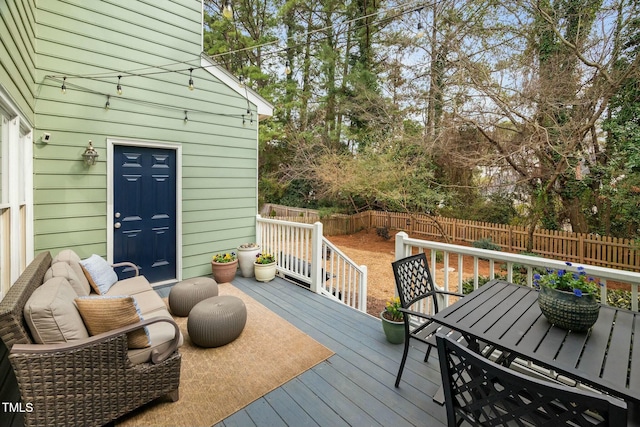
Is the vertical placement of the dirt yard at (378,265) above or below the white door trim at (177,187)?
below

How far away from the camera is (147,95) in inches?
152

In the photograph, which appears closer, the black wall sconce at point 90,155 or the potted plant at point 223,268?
the black wall sconce at point 90,155

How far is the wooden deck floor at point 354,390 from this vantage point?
181 cm

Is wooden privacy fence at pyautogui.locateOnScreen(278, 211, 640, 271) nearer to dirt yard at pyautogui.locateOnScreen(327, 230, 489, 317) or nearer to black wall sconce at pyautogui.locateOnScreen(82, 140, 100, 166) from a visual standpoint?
dirt yard at pyautogui.locateOnScreen(327, 230, 489, 317)

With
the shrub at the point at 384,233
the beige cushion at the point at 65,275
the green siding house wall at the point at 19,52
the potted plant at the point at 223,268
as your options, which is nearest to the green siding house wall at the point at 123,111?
the green siding house wall at the point at 19,52

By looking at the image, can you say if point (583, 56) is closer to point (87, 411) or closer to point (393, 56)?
point (393, 56)

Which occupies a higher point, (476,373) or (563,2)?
(563,2)

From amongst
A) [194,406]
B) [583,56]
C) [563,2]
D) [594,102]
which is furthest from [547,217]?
[194,406]

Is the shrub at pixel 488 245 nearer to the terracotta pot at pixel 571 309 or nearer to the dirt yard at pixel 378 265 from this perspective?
the dirt yard at pixel 378 265

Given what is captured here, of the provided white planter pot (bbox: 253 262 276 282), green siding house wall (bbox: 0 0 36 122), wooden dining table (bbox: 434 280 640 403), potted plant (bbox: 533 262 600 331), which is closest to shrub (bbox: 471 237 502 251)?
white planter pot (bbox: 253 262 276 282)

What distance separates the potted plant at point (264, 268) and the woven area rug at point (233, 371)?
4.01ft

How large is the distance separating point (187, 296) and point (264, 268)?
136 cm

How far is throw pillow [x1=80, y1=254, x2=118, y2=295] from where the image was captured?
2.71 m

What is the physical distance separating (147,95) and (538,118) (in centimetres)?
859
